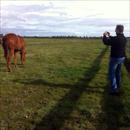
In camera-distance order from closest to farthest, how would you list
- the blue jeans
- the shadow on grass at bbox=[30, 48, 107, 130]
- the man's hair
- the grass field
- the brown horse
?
the shadow on grass at bbox=[30, 48, 107, 130] → the grass field → the man's hair → the blue jeans → the brown horse

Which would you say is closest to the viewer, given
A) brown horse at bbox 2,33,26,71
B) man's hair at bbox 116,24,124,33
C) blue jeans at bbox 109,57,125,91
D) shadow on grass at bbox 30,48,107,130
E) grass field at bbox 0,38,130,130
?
shadow on grass at bbox 30,48,107,130

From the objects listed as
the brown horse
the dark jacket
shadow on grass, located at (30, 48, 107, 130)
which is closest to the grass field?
shadow on grass, located at (30, 48, 107, 130)

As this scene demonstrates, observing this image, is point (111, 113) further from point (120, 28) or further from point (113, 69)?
point (120, 28)

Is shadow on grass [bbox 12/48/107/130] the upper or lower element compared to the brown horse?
lower

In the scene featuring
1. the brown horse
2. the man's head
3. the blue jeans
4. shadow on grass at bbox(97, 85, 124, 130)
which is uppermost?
A: the man's head

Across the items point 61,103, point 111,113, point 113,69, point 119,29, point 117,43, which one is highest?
point 119,29

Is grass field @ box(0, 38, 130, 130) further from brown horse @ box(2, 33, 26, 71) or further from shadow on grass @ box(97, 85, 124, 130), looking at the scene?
brown horse @ box(2, 33, 26, 71)

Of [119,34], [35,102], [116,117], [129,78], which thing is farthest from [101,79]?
[116,117]

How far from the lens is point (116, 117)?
953cm

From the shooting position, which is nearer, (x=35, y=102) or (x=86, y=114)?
(x=86, y=114)

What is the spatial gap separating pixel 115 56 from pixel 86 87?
1.92 meters

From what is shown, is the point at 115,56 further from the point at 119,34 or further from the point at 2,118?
the point at 2,118

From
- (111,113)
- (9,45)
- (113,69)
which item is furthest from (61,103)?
(9,45)

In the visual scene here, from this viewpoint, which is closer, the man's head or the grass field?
the grass field
